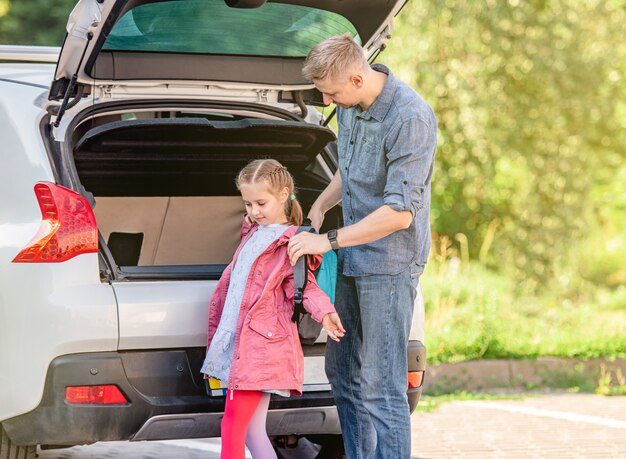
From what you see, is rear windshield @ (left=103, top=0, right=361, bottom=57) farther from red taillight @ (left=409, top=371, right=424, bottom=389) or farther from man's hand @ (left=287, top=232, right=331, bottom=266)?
red taillight @ (left=409, top=371, right=424, bottom=389)

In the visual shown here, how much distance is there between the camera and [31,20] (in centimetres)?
1861

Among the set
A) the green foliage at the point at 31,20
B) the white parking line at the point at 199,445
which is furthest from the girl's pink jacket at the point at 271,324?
the green foliage at the point at 31,20

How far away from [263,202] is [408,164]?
0.57 m

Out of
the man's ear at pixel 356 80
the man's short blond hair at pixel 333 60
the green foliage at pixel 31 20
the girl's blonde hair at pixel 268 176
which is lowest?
the girl's blonde hair at pixel 268 176

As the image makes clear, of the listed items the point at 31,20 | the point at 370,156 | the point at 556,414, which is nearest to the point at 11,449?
the point at 370,156

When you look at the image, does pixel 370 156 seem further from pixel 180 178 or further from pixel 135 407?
pixel 180 178

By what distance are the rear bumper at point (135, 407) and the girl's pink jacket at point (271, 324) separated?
0.18 meters

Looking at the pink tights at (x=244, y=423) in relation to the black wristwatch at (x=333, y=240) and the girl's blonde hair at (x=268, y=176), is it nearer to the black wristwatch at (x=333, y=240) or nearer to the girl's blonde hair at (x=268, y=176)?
the black wristwatch at (x=333, y=240)

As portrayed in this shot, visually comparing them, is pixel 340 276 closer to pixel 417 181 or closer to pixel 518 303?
pixel 417 181

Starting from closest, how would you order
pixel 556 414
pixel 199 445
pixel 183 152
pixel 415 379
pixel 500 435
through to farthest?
pixel 415 379 < pixel 183 152 < pixel 199 445 < pixel 500 435 < pixel 556 414

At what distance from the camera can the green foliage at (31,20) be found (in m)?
18.3

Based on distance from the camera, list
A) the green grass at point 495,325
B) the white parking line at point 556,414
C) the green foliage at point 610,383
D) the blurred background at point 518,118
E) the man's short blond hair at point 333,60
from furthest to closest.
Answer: the blurred background at point 518,118
the green grass at point 495,325
the green foliage at point 610,383
the white parking line at point 556,414
the man's short blond hair at point 333,60

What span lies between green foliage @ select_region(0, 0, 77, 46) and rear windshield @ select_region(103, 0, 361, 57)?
13987mm

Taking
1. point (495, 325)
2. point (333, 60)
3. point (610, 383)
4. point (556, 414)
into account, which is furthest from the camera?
point (495, 325)
